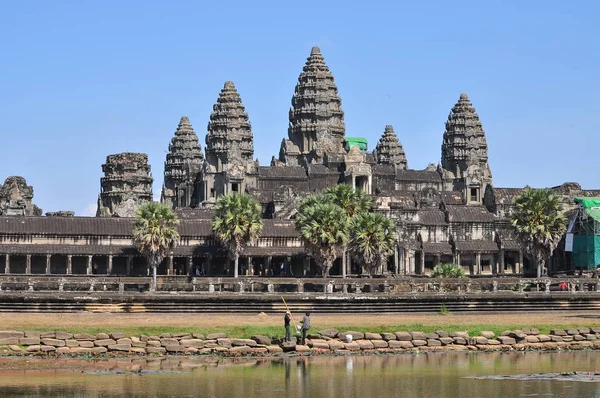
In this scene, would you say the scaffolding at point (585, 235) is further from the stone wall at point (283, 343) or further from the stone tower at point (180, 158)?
the stone tower at point (180, 158)

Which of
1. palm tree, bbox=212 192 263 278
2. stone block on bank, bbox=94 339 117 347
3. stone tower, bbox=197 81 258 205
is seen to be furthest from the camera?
stone tower, bbox=197 81 258 205

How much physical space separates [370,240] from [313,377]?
46.6m

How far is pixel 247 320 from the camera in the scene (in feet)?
216

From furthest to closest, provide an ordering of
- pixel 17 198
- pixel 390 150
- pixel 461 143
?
1. pixel 390 150
2. pixel 461 143
3. pixel 17 198

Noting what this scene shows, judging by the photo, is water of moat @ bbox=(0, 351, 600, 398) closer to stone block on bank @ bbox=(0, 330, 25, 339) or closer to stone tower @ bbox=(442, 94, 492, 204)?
stone block on bank @ bbox=(0, 330, 25, 339)

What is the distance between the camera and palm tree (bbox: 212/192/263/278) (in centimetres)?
10069

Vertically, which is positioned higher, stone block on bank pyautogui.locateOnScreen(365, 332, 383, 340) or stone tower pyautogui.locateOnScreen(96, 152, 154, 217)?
stone tower pyautogui.locateOnScreen(96, 152, 154, 217)

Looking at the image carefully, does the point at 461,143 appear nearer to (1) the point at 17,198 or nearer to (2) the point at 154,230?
(1) the point at 17,198

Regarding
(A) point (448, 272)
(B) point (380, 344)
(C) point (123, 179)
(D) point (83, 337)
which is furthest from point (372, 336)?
(C) point (123, 179)

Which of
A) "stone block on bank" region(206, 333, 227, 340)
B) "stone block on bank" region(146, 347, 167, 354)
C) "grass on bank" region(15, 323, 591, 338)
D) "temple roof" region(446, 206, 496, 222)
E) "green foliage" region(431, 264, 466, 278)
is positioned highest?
"temple roof" region(446, 206, 496, 222)

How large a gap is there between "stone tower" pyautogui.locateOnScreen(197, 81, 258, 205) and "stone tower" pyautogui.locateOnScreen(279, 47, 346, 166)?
5099mm

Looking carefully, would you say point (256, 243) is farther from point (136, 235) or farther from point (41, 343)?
point (41, 343)

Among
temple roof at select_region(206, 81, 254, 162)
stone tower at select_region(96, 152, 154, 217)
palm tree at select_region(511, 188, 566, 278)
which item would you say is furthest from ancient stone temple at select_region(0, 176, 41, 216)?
palm tree at select_region(511, 188, 566, 278)

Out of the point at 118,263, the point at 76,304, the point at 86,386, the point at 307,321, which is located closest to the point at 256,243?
the point at 118,263
